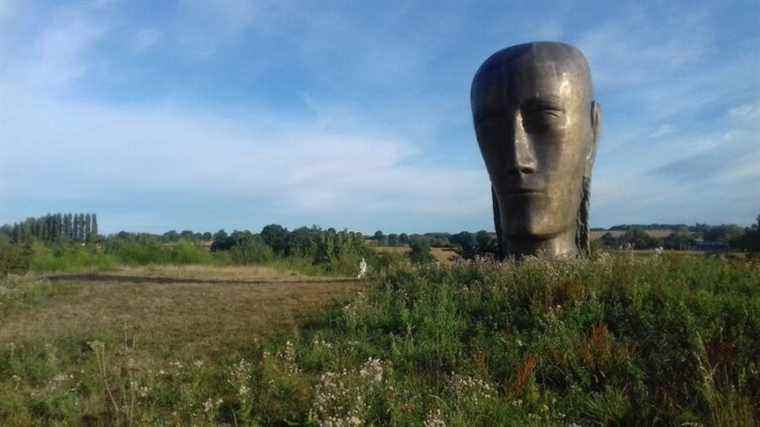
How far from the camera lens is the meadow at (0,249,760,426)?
4301mm

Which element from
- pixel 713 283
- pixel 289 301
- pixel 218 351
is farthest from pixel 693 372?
pixel 289 301

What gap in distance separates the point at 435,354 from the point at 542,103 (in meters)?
4.21

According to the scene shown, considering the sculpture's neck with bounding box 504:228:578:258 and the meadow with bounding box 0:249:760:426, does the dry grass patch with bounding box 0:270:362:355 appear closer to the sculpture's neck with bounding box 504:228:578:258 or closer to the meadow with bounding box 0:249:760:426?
the meadow with bounding box 0:249:760:426

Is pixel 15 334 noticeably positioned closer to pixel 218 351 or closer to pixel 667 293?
pixel 218 351

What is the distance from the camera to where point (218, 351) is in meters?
6.18

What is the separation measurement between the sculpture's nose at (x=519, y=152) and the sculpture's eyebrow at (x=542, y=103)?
0.62ft

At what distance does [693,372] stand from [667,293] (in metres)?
1.60

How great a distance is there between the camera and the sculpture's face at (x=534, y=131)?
8328 millimetres

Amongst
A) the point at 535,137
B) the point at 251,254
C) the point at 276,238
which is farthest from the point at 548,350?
the point at 276,238

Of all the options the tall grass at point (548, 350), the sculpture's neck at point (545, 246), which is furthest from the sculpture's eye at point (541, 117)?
the tall grass at point (548, 350)

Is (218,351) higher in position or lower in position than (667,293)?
lower

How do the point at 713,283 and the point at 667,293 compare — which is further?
the point at 713,283

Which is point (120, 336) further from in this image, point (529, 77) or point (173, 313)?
point (529, 77)

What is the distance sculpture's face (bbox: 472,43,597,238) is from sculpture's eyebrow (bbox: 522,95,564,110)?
0.01m
